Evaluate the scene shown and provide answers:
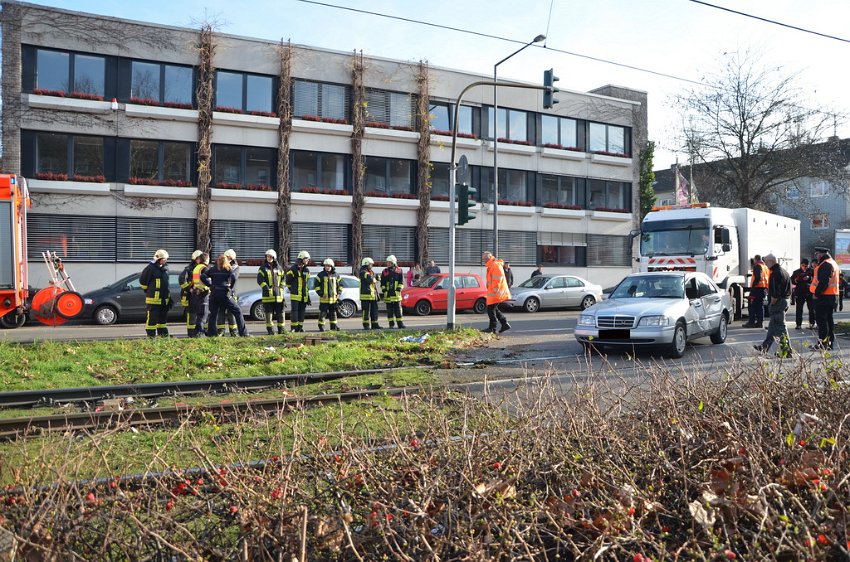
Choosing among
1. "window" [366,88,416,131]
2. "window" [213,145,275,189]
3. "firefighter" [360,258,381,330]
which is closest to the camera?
"firefighter" [360,258,381,330]

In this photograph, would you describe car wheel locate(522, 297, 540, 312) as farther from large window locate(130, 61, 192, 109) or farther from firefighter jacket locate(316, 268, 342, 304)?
large window locate(130, 61, 192, 109)

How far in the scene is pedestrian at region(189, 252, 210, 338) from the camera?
1450 centimetres

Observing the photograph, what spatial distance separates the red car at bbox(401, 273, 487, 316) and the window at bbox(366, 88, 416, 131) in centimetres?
974

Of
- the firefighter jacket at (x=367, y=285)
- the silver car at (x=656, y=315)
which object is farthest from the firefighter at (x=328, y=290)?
the silver car at (x=656, y=315)

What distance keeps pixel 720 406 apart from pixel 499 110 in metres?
30.7

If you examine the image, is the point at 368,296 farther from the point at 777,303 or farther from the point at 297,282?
the point at 777,303

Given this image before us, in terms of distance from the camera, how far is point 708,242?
1927 cm

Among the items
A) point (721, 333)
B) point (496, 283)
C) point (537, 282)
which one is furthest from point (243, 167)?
point (721, 333)

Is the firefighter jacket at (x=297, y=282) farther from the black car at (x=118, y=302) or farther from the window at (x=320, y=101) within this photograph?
the window at (x=320, y=101)

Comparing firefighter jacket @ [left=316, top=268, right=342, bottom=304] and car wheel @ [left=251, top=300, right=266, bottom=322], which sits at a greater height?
firefighter jacket @ [left=316, top=268, right=342, bottom=304]

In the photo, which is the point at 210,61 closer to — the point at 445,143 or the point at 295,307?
the point at 445,143

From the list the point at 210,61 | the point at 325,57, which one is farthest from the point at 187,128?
the point at 325,57

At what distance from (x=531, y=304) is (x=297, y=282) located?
35.1 feet

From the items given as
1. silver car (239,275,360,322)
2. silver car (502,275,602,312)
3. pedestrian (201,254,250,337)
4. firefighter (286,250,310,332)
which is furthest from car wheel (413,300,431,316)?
pedestrian (201,254,250,337)
